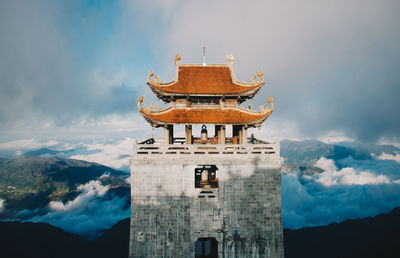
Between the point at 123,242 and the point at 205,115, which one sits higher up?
the point at 205,115

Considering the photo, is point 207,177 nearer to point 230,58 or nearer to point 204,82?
point 204,82

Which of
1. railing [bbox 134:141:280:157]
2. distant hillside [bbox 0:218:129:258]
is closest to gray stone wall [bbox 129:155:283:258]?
railing [bbox 134:141:280:157]

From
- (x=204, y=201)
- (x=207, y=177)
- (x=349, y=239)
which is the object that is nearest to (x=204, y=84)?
(x=207, y=177)

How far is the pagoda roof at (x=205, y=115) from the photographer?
15.9m

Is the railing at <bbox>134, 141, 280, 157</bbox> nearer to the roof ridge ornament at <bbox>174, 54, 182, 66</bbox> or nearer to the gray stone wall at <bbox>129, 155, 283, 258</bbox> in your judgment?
the gray stone wall at <bbox>129, 155, 283, 258</bbox>

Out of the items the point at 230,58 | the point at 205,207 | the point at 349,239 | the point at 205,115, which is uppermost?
the point at 230,58

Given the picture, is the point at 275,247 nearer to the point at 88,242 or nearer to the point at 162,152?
the point at 162,152

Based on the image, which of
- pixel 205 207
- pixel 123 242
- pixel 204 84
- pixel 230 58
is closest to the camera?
pixel 205 207


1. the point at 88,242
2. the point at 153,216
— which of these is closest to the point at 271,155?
the point at 153,216

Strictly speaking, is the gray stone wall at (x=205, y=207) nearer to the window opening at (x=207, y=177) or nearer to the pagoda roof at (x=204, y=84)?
the window opening at (x=207, y=177)

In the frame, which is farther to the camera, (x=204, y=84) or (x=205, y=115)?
(x=204, y=84)

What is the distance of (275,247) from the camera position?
15.3m

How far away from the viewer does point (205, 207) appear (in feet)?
50.3

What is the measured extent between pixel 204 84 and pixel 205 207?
1044 cm
